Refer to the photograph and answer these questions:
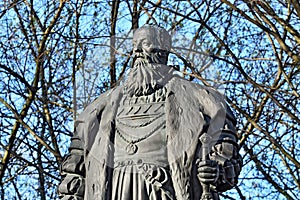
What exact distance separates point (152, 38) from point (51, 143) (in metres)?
8.41

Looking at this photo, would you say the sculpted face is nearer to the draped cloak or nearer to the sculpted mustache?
the sculpted mustache

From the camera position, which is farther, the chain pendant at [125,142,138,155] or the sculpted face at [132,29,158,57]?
the sculpted face at [132,29,158,57]

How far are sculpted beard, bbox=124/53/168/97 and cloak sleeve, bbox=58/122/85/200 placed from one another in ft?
1.71

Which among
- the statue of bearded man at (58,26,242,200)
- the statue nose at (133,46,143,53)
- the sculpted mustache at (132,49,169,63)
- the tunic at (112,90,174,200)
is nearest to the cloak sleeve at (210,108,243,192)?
the statue of bearded man at (58,26,242,200)

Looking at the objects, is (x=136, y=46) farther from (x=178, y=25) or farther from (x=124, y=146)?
(x=178, y=25)

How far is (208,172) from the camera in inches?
275

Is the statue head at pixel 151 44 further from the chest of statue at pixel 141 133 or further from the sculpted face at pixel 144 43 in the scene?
the chest of statue at pixel 141 133

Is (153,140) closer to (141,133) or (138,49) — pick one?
(141,133)

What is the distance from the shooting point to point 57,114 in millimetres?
16031

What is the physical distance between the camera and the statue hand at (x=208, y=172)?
6977 mm

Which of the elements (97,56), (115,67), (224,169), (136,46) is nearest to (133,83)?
(136,46)

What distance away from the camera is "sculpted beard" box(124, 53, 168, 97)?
747cm

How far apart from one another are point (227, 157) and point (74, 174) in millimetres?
1089

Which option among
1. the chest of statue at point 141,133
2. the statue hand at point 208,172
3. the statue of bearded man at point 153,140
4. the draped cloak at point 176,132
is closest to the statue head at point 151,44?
the statue of bearded man at point 153,140
